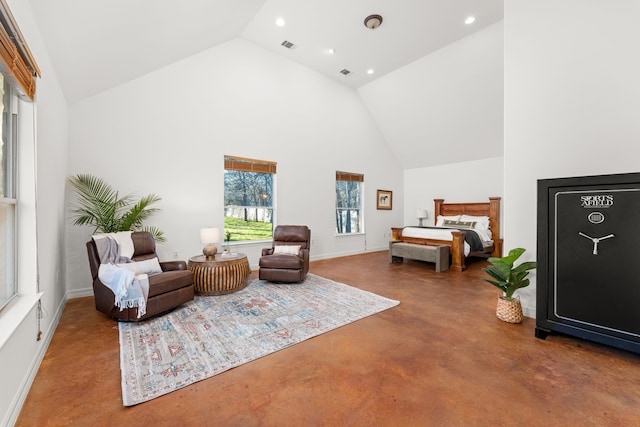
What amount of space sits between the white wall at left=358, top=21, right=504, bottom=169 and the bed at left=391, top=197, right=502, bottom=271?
1.27 meters

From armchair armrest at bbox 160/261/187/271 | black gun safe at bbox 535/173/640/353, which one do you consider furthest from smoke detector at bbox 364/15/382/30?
armchair armrest at bbox 160/261/187/271

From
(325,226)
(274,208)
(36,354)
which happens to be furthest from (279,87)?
(36,354)

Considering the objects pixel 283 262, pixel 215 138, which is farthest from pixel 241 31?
pixel 283 262

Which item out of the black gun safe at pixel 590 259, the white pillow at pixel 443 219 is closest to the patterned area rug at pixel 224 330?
the black gun safe at pixel 590 259

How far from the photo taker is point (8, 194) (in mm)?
1787

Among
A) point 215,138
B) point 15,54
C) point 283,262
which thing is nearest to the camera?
point 15,54

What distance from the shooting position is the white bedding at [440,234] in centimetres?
531

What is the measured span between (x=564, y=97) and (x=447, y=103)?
3.58 metres

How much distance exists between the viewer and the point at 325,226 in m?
6.09

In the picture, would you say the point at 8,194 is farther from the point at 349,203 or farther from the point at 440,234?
the point at 440,234

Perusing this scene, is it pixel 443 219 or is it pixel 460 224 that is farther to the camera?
pixel 443 219

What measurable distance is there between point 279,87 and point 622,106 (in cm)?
492

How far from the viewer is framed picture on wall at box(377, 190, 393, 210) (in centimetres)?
731

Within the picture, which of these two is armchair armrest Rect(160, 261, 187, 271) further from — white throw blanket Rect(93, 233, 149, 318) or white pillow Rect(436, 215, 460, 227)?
white pillow Rect(436, 215, 460, 227)
